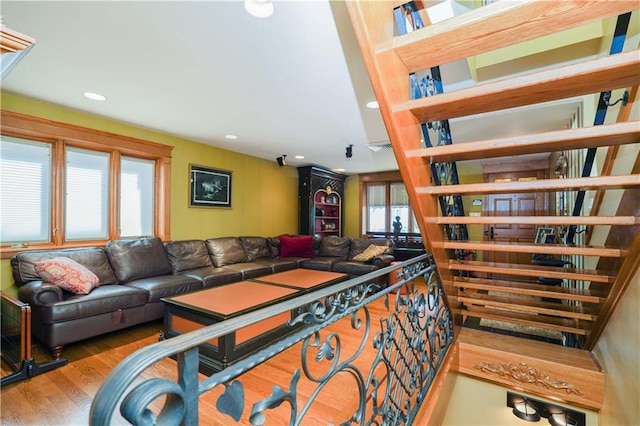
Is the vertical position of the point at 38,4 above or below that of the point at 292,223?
above

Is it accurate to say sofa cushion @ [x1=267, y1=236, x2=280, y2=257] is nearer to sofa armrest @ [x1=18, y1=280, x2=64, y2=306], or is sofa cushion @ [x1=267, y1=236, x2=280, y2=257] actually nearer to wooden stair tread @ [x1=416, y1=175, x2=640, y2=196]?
sofa armrest @ [x1=18, y1=280, x2=64, y2=306]

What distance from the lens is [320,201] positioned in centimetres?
670

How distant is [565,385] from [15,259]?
4.79 m

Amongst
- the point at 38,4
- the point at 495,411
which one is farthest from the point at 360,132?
the point at 495,411

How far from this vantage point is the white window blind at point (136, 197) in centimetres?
378

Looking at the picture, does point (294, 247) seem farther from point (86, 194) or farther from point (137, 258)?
point (86, 194)

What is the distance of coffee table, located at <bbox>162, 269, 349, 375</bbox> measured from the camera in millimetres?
2262

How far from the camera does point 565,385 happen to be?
2119 millimetres

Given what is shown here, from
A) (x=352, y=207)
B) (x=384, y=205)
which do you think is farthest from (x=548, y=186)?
(x=352, y=207)

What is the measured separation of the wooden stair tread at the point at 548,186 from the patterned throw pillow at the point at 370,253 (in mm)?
3382

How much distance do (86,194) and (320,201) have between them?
14.1ft

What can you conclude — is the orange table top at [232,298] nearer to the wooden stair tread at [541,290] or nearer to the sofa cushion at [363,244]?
the wooden stair tread at [541,290]

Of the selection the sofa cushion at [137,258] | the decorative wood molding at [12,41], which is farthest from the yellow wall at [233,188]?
the decorative wood molding at [12,41]

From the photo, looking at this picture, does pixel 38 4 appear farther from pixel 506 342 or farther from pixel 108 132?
pixel 506 342
